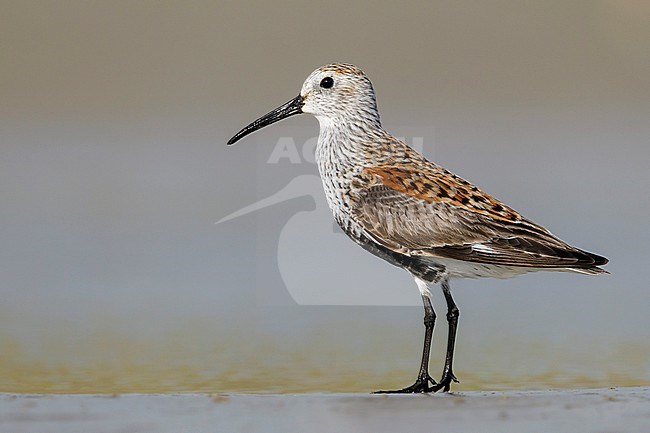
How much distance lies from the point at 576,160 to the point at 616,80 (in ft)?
6.14

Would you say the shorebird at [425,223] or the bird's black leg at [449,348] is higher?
the shorebird at [425,223]

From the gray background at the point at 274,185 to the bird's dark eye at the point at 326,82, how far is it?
1.65 m

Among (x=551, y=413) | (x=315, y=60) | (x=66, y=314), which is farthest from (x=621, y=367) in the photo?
(x=315, y=60)

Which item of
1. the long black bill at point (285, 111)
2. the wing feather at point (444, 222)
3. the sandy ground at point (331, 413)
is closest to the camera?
the sandy ground at point (331, 413)

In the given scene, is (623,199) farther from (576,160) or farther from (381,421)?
(381,421)

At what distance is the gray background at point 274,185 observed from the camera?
29.2 ft

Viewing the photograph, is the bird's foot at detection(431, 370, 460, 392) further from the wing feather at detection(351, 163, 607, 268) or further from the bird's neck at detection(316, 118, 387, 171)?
the bird's neck at detection(316, 118, 387, 171)

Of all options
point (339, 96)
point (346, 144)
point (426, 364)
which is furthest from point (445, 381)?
point (339, 96)

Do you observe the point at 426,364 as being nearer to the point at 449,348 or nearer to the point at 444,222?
the point at 449,348

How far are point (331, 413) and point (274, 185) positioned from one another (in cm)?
691

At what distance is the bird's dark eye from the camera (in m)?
7.23

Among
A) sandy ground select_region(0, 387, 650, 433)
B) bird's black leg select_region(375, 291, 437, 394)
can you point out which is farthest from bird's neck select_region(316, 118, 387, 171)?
sandy ground select_region(0, 387, 650, 433)

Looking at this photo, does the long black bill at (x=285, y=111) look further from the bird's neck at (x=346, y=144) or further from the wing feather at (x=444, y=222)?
the wing feather at (x=444, y=222)

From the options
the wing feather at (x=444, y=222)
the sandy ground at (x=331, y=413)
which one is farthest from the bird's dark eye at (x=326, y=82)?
the sandy ground at (x=331, y=413)
